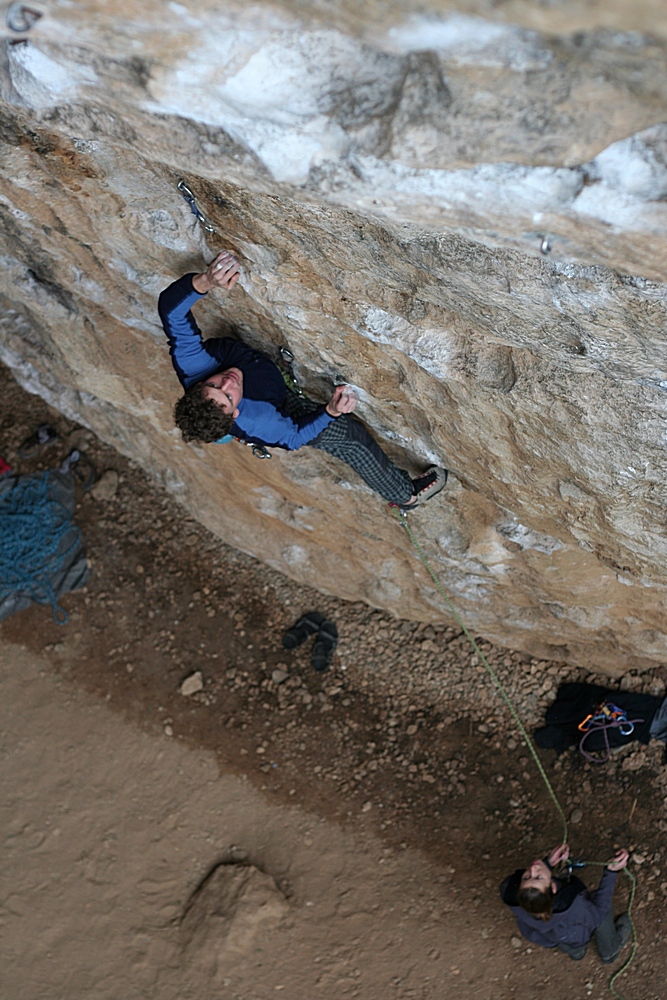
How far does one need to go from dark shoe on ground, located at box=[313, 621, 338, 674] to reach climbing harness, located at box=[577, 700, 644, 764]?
5.77 ft

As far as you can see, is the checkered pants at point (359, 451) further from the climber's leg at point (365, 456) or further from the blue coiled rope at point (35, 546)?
the blue coiled rope at point (35, 546)

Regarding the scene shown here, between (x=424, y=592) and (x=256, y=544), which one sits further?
(x=256, y=544)

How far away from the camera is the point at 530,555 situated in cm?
402

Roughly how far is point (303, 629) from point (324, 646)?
0.70 ft

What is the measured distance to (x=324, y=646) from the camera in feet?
18.2

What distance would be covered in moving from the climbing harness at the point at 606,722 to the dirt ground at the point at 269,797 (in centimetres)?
22

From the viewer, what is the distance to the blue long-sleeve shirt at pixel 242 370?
2.95 metres

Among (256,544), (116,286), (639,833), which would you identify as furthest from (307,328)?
(639,833)

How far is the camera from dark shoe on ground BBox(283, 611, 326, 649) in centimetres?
560

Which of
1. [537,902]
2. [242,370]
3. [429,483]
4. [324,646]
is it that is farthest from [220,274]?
[537,902]

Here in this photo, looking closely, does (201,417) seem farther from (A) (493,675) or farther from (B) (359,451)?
(A) (493,675)

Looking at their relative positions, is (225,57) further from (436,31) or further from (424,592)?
(424,592)

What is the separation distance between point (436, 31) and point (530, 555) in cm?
296

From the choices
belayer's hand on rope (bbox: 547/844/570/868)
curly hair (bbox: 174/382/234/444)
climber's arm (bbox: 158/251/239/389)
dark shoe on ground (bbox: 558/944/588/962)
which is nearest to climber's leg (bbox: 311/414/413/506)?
curly hair (bbox: 174/382/234/444)
